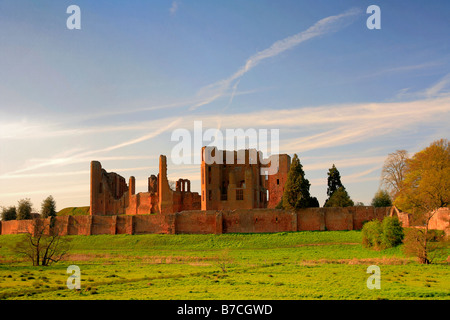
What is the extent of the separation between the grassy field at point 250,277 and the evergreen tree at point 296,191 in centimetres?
561

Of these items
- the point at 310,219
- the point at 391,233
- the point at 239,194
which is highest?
the point at 239,194

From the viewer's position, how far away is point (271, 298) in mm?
19688

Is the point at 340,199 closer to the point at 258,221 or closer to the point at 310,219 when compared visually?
the point at 310,219

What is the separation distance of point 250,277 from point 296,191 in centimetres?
2754

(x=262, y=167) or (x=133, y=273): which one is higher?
(x=262, y=167)

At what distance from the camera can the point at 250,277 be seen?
26828mm

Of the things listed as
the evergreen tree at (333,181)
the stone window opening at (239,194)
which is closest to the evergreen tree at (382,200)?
the evergreen tree at (333,181)

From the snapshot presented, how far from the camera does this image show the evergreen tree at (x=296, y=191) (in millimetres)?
53188

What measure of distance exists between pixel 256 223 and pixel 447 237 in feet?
65.5

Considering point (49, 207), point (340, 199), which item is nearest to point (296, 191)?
point (340, 199)

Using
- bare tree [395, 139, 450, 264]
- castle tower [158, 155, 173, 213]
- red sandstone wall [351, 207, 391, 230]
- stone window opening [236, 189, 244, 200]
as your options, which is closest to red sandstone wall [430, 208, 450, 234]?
bare tree [395, 139, 450, 264]

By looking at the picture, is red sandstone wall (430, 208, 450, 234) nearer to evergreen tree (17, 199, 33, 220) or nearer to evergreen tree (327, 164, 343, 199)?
evergreen tree (327, 164, 343, 199)
